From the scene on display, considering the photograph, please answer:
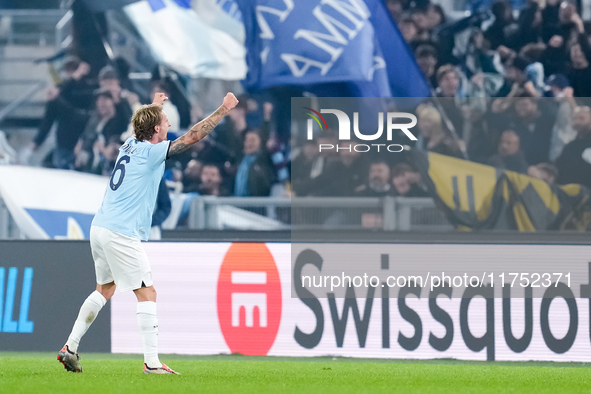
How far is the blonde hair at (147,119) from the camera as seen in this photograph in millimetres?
5941

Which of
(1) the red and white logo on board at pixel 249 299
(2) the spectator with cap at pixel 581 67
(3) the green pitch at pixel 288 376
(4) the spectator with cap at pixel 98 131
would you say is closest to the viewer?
(3) the green pitch at pixel 288 376

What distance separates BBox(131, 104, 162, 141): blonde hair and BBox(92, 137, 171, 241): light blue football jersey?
3.6 inches

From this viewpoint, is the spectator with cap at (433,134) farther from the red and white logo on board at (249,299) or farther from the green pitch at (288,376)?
the green pitch at (288,376)

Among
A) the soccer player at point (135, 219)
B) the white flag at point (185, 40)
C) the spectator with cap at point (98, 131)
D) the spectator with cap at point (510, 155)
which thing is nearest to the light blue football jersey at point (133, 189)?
the soccer player at point (135, 219)

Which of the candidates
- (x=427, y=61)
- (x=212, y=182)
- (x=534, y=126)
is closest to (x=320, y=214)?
(x=212, y=182)

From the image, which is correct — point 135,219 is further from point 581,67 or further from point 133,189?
point 581,67

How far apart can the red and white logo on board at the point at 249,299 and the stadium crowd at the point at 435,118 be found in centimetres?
113

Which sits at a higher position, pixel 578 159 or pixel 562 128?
pixel 562 128

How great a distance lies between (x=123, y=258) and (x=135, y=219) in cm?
26

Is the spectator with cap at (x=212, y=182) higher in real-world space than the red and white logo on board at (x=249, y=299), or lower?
higher

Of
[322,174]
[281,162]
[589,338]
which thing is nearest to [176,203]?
[281,162]

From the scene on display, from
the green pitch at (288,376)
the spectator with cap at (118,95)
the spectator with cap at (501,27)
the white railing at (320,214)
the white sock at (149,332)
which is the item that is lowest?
the green pitch at (288,376)

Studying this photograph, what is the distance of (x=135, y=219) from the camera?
6.05m

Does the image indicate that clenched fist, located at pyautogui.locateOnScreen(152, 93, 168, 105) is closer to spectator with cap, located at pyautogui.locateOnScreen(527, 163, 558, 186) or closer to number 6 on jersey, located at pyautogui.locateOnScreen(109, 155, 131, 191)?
number 6 on jersey, located at pyautogui.locateOnScreen(109, 155, 131, 191)
